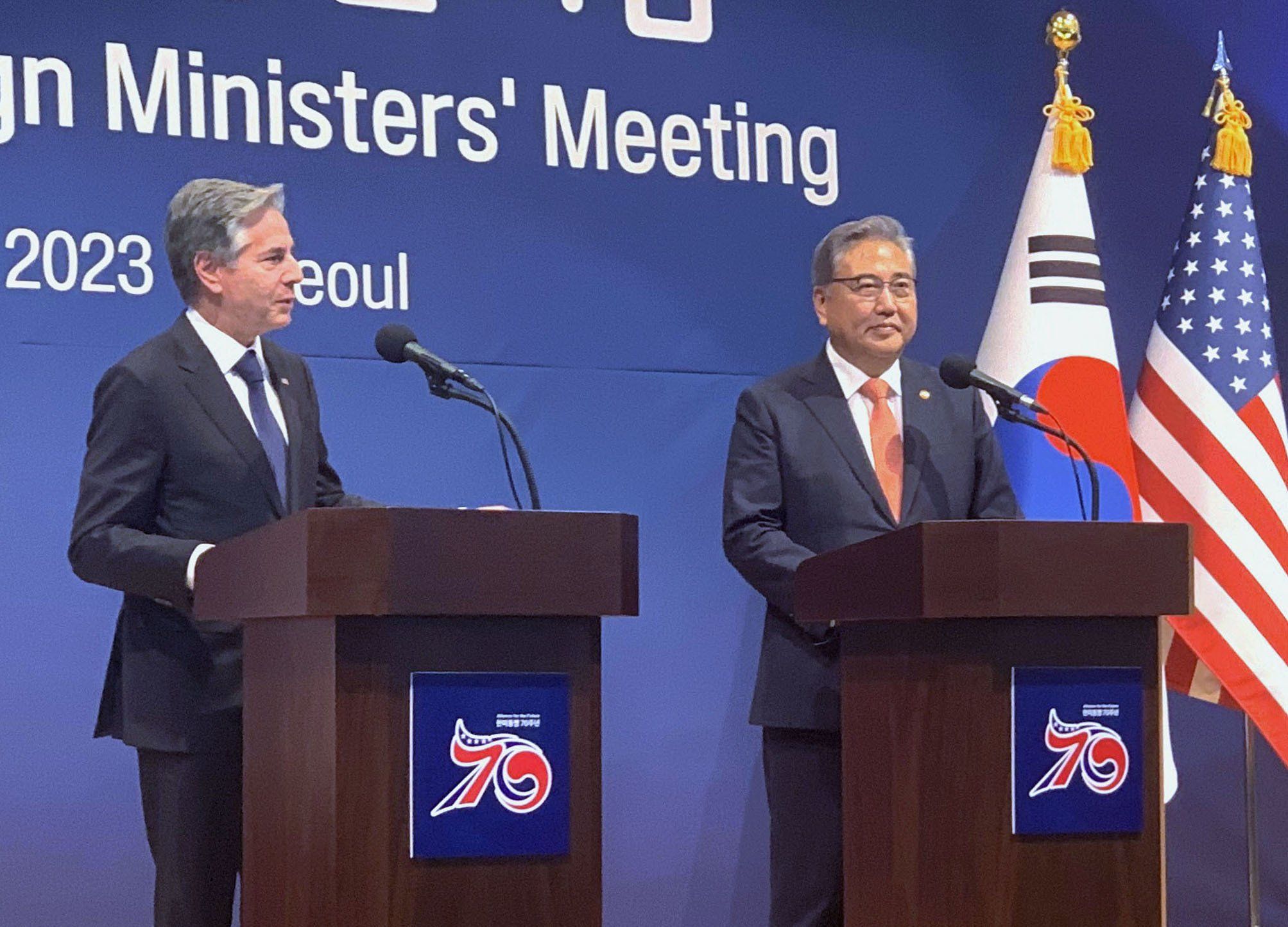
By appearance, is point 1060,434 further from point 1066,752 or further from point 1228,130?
point 1228,130

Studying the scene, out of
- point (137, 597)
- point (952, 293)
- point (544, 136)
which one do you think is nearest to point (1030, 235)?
point (952, 293)

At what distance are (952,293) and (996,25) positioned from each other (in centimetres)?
76

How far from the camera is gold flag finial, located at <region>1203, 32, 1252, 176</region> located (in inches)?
186

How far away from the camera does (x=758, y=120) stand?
469 centimetres

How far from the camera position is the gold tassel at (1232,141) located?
15.5ft

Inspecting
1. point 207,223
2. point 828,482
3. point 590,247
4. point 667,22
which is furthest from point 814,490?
point 667,22

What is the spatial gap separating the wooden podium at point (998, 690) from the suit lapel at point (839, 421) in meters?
0.70

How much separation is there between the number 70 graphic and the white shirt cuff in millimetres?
2362

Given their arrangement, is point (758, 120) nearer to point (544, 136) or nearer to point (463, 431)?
point (544, 136)

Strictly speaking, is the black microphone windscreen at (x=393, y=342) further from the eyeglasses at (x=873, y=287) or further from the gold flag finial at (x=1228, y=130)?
the gold flag finial at (x=1228, y=130)

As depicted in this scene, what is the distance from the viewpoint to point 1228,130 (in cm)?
474

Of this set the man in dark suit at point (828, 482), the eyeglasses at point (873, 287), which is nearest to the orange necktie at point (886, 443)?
the man in dark suit at point (828, 482)

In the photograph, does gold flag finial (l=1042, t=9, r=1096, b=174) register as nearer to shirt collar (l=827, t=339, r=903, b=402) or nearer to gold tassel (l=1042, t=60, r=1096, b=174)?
gold tassel (l=1042, t=60, r=1096, b=174)

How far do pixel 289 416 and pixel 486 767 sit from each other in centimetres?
94
